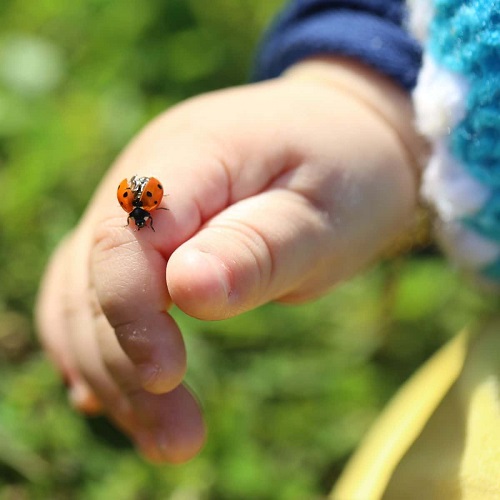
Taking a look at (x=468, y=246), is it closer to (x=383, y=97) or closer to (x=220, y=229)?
(x=383, y=97)

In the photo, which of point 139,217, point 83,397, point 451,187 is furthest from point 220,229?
point 83,397

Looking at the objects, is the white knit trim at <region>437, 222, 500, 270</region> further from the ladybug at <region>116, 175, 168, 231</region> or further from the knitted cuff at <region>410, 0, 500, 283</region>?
Result: the ladybug at <region>116, 175, 168, 231</region>

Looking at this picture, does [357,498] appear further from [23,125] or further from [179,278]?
[23,125]

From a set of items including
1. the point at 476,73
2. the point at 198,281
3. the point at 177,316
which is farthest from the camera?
the point at 177,316

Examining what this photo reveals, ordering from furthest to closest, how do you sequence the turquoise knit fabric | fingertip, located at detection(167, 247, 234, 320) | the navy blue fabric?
1. the navy blue fabric
2. the turquoise knit fabric
3. fingertip, located at detection(167, 247, 234, 320)

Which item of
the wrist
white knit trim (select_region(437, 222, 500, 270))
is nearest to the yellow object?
white knit trim (select_region(437, 222, 500, 270))

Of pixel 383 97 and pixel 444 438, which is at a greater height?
pixel 383 97

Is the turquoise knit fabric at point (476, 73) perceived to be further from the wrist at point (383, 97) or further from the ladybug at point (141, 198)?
the ladybug at point (141, 198)
